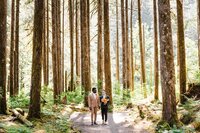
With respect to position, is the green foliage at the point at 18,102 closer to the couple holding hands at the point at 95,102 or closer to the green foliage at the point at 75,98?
the green foliage at the point at 75,98

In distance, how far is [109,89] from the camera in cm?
2164

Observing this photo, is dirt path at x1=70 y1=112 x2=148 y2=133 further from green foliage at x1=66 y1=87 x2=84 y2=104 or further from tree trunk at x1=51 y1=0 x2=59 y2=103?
green foliage at x1=66 y1=87 x2=84 y2=104

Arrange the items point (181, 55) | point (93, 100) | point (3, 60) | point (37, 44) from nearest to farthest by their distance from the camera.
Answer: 1. point (37, 44)
2. point (3, 60)
3. point (93, 100)
4. point (181, 55)

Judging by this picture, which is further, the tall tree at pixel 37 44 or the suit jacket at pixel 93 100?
the suit jacket at pixel 93 100

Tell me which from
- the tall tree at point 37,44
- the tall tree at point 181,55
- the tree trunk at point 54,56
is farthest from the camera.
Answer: the tree trunk at point 54,56

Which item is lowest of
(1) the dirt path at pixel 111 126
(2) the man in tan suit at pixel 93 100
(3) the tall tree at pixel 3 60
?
(1) the dirt path at pixel 111 126

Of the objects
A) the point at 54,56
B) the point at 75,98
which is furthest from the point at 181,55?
the point at 75,98

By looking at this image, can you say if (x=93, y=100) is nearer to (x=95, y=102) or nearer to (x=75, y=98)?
(x=95, y=102)

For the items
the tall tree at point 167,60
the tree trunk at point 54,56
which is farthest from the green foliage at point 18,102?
the tall tree at point 167,60

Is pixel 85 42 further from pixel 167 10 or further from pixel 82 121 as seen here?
pixel 167 10

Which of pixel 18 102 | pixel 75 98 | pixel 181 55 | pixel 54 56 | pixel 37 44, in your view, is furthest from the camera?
pixel 75 98

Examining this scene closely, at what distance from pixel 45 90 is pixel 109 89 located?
21.0 feet

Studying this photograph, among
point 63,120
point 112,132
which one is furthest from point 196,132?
point 63,120

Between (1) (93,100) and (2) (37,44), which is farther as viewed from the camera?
(1) (93,100)
